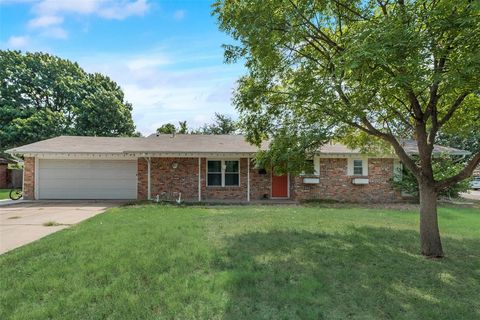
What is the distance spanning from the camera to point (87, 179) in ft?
54.8

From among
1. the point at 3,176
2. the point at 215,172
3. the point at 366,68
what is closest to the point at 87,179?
the point at 215,172

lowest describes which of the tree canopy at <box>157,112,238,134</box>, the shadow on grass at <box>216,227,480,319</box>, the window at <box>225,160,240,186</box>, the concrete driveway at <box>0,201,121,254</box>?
the shadow on grass at <box>216,227,480,319</box>

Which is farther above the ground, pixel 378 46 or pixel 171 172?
pixel 378 46

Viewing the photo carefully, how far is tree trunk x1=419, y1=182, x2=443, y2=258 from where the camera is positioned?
6.18 meters

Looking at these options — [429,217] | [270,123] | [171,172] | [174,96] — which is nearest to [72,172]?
[171,172]

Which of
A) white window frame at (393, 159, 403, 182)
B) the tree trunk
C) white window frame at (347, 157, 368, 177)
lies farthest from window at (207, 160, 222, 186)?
the tree trunk

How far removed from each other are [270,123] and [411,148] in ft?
38.7

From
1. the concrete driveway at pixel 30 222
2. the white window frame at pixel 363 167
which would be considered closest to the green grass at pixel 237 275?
the concrete driveway at pixel 30 222

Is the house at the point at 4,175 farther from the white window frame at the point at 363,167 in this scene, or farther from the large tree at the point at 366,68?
the white window frame at the point at 363,167

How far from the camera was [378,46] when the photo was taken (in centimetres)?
404

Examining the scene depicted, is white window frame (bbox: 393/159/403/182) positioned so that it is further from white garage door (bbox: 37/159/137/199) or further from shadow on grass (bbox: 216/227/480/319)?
white garage door (bbox: 37/159/137/199)

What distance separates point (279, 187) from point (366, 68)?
12215 millimetres

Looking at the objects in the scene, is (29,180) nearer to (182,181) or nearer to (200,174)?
(182,181)

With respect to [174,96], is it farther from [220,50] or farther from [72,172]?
[220,50]
